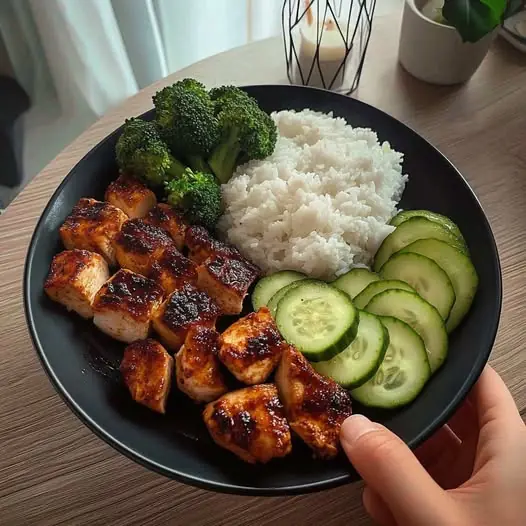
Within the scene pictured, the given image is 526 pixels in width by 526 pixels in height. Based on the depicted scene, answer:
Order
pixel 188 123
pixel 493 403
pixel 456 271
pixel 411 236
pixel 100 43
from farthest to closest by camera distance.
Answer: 1. pixel 100 43
2. pixel 188 123
3. pixel 411 236
4. pixel 456 271
5. pixel 493 403

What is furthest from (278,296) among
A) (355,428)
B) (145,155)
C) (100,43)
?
(100,43)

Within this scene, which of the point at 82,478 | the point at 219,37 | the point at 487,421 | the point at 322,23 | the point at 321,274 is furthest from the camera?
the point at 219,37

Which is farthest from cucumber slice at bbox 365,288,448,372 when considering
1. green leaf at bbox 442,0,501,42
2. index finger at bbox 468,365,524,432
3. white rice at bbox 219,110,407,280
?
green leaf at bbox 442,0,501,42

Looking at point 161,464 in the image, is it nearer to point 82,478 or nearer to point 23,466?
point 82,478

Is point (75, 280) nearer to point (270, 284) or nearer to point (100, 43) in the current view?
point (270, 284)

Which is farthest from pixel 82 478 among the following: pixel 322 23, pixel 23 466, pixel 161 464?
pixel 322 23

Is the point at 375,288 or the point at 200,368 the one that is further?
the point at 375,288
